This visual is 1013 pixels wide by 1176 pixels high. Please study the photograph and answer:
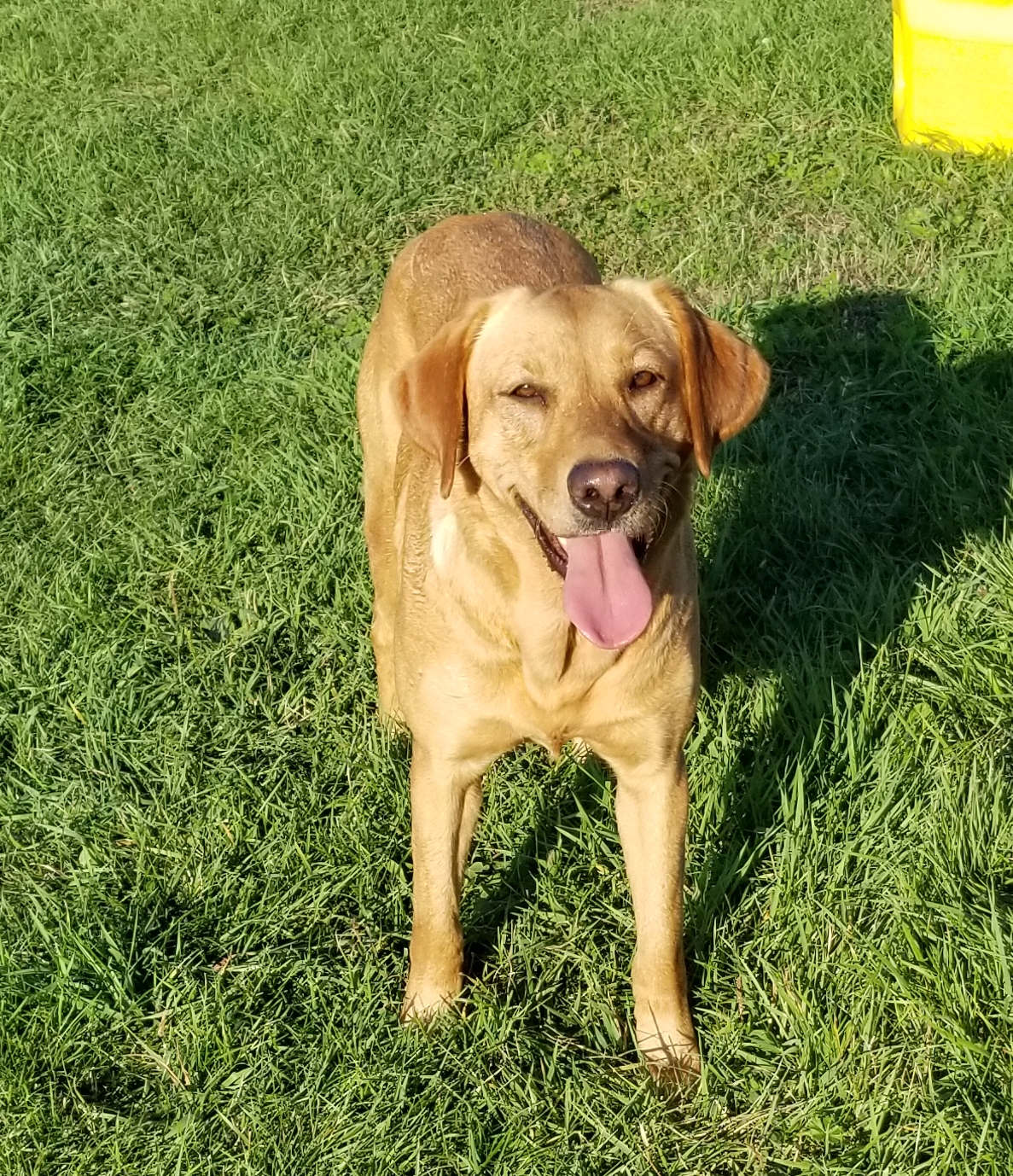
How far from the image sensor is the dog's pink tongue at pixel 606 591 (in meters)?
2.88

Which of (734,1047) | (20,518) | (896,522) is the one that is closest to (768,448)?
(896,522)

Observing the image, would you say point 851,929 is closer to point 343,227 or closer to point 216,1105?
point 216,1105

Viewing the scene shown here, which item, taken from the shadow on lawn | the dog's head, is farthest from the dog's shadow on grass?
the dog's head

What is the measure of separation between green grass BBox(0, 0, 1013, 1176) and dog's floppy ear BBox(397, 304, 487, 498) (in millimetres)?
1332

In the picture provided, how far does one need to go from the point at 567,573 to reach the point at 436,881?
928 millimetres

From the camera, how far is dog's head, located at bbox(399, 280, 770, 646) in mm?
2836

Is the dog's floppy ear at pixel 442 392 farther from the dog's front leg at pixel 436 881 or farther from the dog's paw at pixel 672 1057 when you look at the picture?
the dog's paw at pixel 672 1057

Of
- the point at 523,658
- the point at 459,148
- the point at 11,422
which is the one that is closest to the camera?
the point at 523,658

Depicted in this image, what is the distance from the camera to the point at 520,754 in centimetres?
405

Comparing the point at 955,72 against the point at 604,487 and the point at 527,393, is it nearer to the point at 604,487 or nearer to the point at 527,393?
the point at 527,393

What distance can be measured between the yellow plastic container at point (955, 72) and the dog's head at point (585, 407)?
13.2 ft

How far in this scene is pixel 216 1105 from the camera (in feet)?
10.1

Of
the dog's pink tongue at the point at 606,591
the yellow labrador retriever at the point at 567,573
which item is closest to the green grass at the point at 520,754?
the yellow labrador retriever at the point at 567,573

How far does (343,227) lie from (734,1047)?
5.16 m
